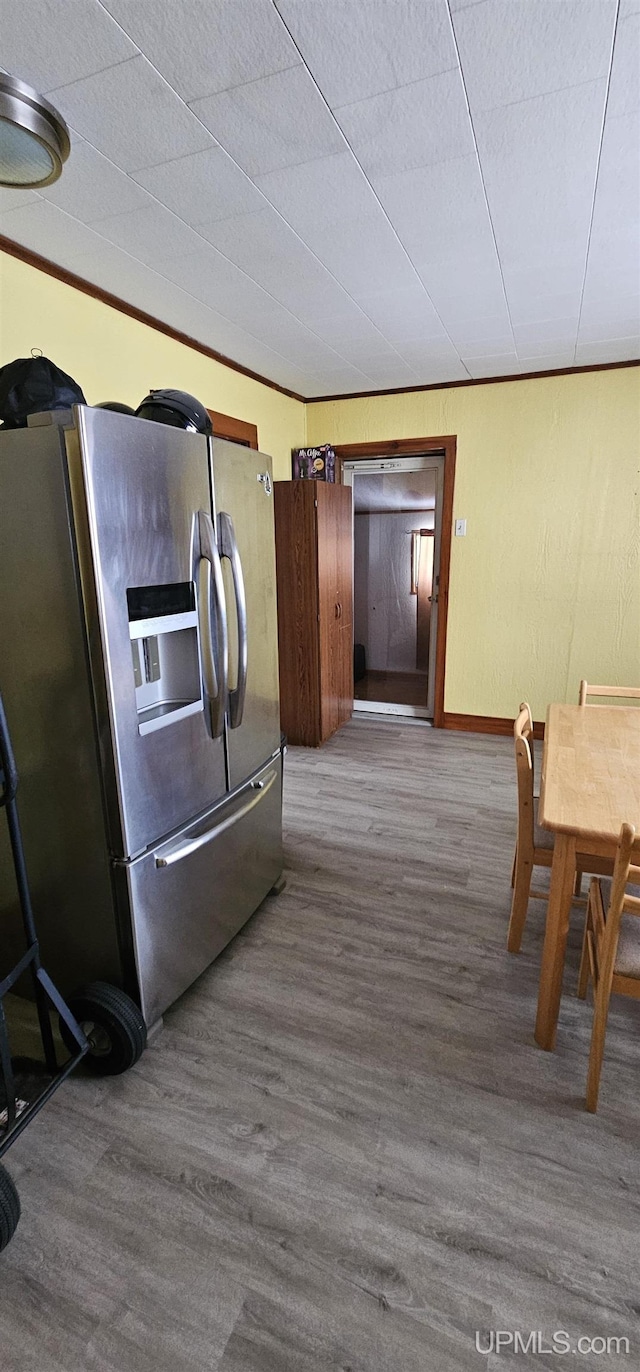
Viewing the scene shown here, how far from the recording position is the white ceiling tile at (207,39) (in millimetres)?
1217

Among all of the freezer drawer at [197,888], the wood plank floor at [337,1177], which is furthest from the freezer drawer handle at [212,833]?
the wood plank floor at [337,1177]

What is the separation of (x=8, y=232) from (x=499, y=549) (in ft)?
11.2

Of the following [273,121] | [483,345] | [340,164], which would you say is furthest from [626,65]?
[483,345]

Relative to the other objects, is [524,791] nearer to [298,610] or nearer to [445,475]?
[298,610]

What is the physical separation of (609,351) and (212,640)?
3377 millimetres

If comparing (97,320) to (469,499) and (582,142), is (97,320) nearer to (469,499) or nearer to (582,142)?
(582,142)

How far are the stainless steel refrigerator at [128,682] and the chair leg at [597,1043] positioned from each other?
1183 mm

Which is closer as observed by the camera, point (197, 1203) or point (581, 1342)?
point (581, 1342)

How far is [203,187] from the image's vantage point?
1.83m

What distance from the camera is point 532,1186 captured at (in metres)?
1.35

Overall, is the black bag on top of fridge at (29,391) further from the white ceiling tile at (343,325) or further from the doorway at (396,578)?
the doorway at (396,578)

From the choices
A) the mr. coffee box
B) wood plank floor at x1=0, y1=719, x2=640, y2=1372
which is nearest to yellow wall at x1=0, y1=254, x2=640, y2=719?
the mr. coffee box

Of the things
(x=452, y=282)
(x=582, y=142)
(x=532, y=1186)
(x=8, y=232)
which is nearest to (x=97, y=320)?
(x=8, y=232)

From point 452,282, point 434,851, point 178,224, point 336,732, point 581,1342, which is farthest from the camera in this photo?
point 336,732
